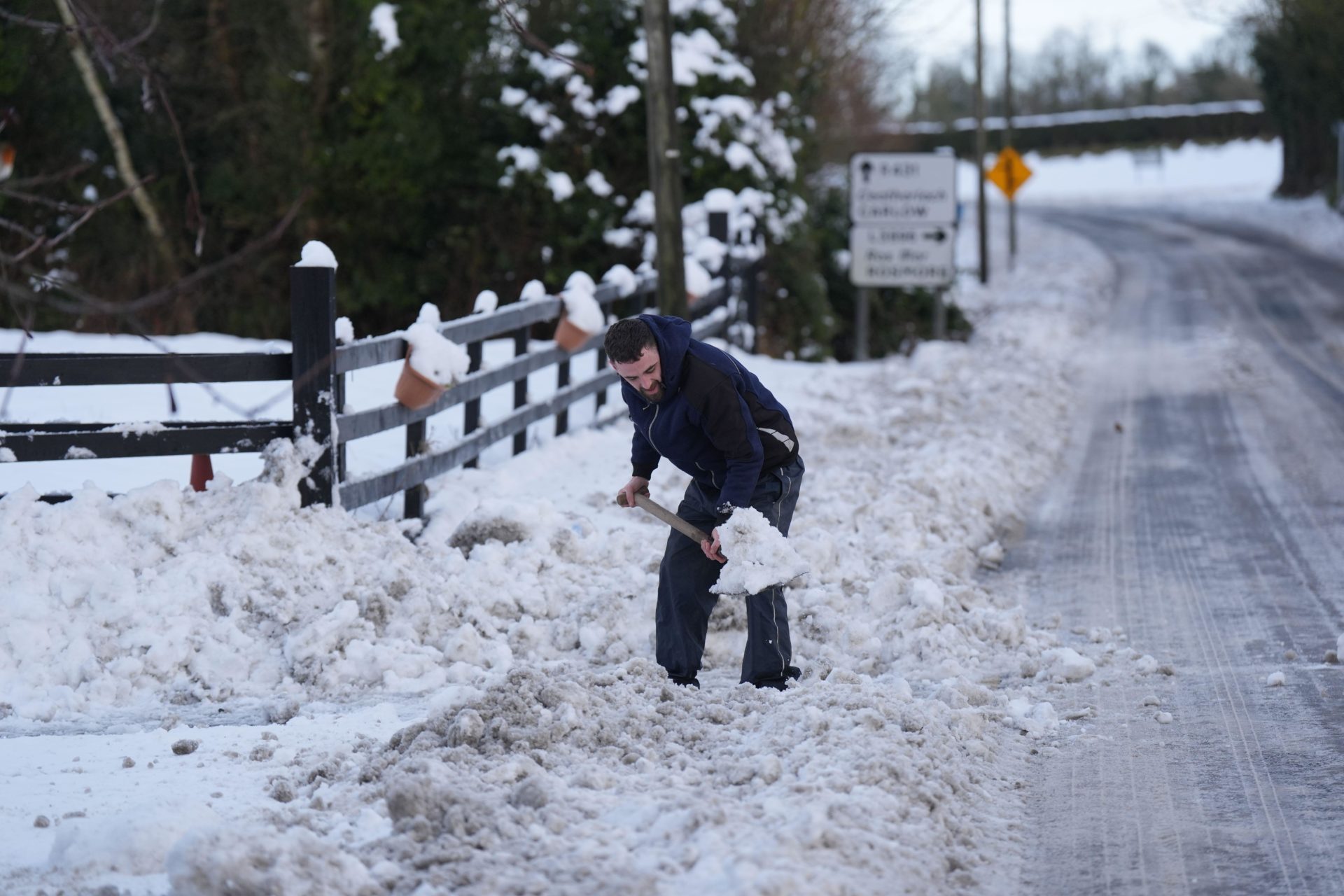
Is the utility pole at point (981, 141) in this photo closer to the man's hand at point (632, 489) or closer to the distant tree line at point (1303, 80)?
the distant tree line at point (1303, 80)

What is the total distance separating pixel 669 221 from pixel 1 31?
330 inches

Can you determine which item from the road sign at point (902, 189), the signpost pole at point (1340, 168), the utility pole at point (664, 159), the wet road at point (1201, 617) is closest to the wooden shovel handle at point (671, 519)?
the wet road at point (1201, 617)

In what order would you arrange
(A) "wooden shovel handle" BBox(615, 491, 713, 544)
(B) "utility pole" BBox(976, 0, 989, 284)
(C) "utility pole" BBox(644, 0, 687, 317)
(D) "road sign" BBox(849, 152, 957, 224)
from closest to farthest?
(A) "wooden shovel handle" BBox(615, 491, 713, 544) → (C) "utility pole" BBox(644, 0, 687, 317) → (D) "road sign" BBox(849, 152, 957, 224) → (B) "utility pole" BBox(976, 0, 989, 284)

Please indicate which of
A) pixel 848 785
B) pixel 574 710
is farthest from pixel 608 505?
pixel 848 785

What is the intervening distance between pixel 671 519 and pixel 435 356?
2487 mm

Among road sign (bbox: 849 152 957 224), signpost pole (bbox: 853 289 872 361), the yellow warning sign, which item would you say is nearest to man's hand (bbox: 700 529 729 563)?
road sign (bbox: 849 152 957 224)

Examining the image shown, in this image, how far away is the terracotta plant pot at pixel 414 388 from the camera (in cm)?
730

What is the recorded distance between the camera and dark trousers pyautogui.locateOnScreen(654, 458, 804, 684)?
535cm

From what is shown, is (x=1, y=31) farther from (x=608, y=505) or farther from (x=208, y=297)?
(x=608, y=505)

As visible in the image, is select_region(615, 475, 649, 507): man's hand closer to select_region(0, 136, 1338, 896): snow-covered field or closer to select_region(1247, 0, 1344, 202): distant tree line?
select_region(0, 136, 1338, 896): snow-covered field

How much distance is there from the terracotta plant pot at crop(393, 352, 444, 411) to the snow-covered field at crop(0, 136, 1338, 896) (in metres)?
0.65

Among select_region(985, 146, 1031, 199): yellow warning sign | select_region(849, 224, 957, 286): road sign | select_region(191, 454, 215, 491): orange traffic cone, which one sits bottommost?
select_region(191, 454, 215, 491): orange traffic cone

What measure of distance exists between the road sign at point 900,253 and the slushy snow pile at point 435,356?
31.2 feet

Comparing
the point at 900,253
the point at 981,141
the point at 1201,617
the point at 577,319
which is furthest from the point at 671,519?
the point at 981,141
